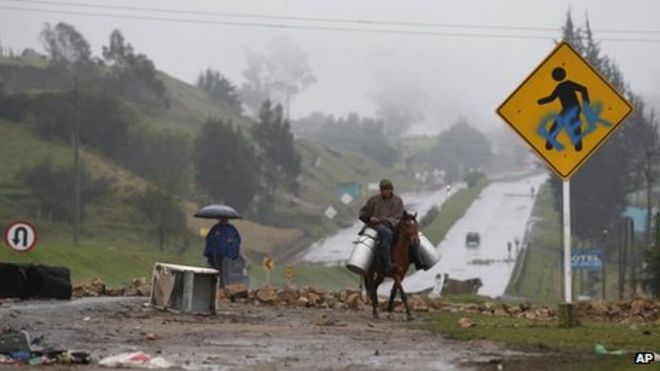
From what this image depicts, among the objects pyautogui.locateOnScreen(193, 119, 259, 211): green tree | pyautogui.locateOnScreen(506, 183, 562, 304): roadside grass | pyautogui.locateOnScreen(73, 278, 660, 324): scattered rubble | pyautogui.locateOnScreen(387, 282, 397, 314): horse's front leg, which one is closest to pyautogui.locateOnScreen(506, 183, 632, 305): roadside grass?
pyautogui.locateOnScreen(506, 183, 562, 304): roadside grass

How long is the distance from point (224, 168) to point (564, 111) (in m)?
85.8

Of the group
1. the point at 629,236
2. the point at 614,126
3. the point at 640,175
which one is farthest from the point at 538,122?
the point at 640,175

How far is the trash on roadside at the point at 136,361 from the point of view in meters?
10.5

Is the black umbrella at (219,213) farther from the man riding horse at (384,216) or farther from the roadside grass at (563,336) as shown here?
the roadside grass at (563,336)

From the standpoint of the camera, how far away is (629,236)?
70.6m

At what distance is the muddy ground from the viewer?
36.9 feet

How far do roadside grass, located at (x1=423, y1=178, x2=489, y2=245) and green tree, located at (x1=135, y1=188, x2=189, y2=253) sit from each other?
22978 millimetres

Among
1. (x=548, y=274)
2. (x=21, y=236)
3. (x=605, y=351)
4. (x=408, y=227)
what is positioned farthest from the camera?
(x=548, y=274)

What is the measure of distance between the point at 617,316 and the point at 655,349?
23.2 feet

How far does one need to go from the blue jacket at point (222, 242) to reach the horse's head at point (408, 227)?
6430 mm

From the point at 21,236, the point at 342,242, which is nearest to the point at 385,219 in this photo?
the point at 21,236

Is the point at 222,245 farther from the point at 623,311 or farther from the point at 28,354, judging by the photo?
the point at 28,354

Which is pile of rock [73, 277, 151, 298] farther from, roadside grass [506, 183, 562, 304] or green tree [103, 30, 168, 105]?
green tree [103, 30, 168, 105]

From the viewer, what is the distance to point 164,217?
8106 cm
